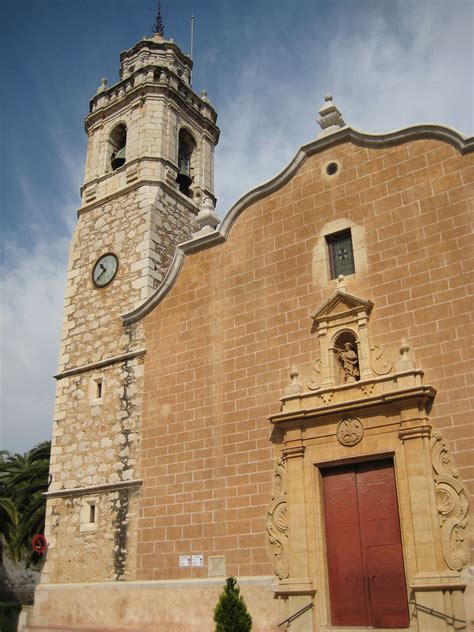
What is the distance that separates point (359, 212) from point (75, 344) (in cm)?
797

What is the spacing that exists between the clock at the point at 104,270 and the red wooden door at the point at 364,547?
8.09 m

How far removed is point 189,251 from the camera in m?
15.3

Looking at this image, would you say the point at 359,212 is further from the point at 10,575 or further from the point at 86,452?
the point at 10,575

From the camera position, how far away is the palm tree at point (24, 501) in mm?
21500

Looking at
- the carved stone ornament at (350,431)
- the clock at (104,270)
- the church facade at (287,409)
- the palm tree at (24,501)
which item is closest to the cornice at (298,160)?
the church facade at (287,409)

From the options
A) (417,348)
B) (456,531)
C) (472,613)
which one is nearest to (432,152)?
(417,348)

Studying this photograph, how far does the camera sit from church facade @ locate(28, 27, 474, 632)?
35.1 ft

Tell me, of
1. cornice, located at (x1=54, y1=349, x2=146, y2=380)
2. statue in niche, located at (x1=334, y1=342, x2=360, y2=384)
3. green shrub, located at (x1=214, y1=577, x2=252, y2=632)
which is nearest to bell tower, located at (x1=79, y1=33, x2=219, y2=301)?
cornice, located at (x1=54, y1=349, x2=146, y2=380)

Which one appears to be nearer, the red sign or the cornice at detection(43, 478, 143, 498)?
the cornice at detection(43, 478, 143, 498)

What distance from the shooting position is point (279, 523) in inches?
461

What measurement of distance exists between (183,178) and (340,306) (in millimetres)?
8622

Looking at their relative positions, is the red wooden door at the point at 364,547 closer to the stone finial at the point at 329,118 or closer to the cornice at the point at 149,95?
the stone finial at the point at 329,118

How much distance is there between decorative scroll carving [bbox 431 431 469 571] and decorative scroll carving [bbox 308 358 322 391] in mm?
2322

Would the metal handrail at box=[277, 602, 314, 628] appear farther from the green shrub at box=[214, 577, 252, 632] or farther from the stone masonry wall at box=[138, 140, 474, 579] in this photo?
the stone masonry wall at box=[138, 140, 474, 579]
